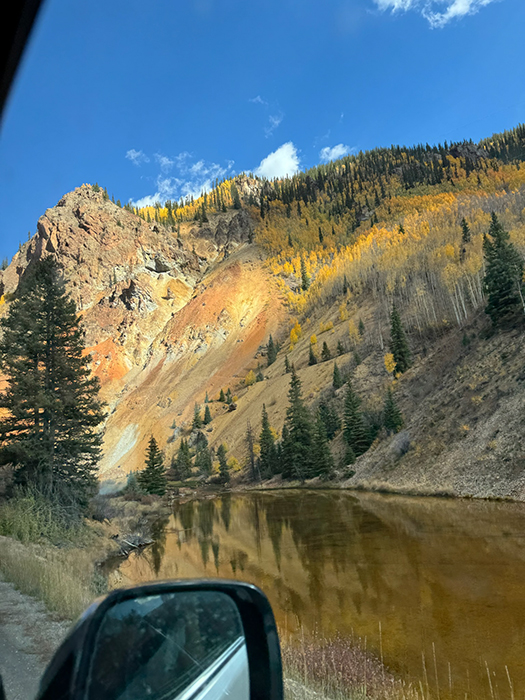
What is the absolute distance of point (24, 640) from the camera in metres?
5.39

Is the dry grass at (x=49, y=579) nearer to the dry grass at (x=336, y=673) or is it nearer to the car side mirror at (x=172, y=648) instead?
the dry grass at (x=336, y=673)

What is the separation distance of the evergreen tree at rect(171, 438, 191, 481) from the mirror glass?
6572 cm

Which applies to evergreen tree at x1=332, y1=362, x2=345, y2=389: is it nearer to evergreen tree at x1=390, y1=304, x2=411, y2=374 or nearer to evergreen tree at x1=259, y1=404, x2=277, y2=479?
evergreen tree at x1=390, y1=304, x2=411, y2=374

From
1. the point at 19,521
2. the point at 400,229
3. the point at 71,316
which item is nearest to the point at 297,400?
the point at 71,316

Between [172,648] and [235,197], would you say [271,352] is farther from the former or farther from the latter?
[235,197]

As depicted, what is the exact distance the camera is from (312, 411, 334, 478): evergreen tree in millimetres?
43844

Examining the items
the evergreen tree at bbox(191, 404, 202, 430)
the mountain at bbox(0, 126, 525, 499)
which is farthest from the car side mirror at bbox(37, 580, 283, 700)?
the evergreen tree at bbox(191, 404, 202, 430)

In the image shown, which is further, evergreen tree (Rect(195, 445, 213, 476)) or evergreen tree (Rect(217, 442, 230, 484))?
evergreen tree (Rect(195, 445, 213, 476))

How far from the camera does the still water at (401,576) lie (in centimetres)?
716

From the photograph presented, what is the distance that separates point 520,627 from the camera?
8.02m

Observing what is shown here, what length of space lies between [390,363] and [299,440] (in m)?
15.0

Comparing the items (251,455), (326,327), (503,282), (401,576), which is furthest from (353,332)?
(401,576)

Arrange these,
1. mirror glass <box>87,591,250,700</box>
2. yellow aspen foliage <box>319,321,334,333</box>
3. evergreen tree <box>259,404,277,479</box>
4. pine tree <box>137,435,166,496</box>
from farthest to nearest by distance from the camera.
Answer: yellow aspen foliage <box>319,321,334,333</box>
evergreen tree <box>259,404,277,479</box>
pine tree <box>137,435,166,496</box>
mirror glass <box>87,591,250,700</box>

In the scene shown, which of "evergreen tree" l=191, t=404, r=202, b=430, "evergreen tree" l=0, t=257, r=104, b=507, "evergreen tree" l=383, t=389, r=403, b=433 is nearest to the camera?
"evergreen tree" l=0, t=257, r=104, b=507
